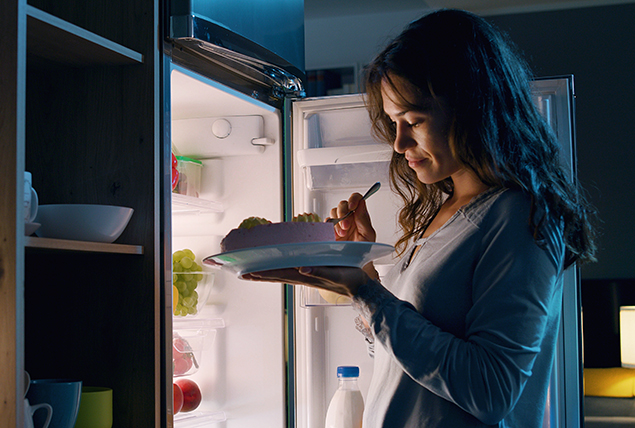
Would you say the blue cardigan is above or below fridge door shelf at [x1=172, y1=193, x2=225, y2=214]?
below

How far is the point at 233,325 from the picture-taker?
1584 millimetres

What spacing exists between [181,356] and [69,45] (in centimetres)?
81

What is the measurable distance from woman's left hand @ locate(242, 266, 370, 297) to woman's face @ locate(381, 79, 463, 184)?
8.4 inches

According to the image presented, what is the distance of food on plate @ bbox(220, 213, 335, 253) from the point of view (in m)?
0.95

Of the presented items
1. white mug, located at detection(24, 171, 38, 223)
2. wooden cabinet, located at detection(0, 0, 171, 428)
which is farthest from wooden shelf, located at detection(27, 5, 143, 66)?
white mug, located at detection(24, 171, 38, 223)

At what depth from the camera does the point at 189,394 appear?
1.49 metres

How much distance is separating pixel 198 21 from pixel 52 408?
687 mm

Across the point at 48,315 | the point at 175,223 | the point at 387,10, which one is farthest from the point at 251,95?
the point at 387,10

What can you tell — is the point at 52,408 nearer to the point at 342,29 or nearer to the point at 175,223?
the point at 175,223

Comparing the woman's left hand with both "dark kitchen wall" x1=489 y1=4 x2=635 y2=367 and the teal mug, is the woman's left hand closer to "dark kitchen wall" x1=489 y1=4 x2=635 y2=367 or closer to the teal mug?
the teal mug

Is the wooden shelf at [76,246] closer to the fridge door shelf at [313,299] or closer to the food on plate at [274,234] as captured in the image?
the food on plate at [274,234]

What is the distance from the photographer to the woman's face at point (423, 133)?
96cm

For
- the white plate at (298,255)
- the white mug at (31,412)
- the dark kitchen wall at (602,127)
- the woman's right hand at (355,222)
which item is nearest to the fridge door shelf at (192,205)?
the woman's right hand at (355,222)

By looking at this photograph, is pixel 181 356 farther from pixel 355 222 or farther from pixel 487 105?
pixel 487 105
